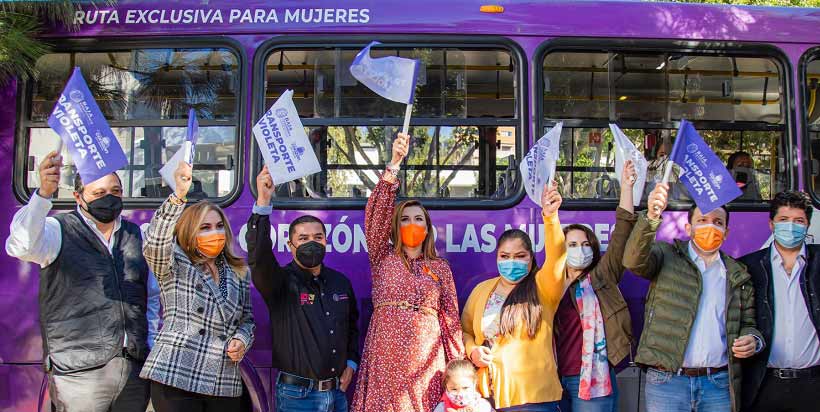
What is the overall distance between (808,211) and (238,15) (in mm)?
3540

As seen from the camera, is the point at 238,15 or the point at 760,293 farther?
the point at 238,15

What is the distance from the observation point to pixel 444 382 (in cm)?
377

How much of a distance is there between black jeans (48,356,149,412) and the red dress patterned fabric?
1.13 meters

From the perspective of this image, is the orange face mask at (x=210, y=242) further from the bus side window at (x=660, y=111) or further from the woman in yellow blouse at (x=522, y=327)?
the bus side window at (x=660, y=111)

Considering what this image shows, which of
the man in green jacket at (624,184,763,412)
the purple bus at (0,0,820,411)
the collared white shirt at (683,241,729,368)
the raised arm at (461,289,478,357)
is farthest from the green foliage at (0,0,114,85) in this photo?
the collared white shirt at (683,241,729,368)

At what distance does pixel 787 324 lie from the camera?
3.75 m

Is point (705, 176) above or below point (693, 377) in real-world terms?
above

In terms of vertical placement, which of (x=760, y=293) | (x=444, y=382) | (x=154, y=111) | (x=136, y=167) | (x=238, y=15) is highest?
(x=238, y=15)

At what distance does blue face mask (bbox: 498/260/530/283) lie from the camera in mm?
3896

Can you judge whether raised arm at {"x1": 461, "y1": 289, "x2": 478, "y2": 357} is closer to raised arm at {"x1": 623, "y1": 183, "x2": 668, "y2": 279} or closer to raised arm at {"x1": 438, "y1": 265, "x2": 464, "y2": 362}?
raised arm at {"x1": 438, "y1": 265, "x2": 464, "y2": 362}

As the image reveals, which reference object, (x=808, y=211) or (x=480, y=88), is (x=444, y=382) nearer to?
(x=480, y=88)

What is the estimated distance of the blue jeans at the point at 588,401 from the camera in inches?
152

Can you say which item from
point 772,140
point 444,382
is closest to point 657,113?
point 772,140

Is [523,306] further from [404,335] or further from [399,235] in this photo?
[399,235]
